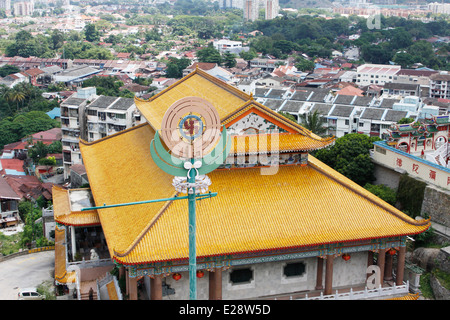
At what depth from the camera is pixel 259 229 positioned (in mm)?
20203

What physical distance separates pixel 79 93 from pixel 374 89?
45.0 metres

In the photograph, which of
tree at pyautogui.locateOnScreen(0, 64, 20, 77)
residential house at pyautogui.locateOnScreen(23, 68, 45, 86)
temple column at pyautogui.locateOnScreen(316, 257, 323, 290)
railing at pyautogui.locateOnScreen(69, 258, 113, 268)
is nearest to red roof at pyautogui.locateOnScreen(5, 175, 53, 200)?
railing at pyautogui.locateOnScreen(69, 258, 113, 268)

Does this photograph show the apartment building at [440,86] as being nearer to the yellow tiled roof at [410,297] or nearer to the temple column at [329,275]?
the yellow tiled roof at [410,297]

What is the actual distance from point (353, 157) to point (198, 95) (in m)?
12.9

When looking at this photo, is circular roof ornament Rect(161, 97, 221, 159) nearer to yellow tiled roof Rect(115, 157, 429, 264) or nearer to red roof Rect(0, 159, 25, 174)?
yellow tiled roof Rect(115, 157, 429, 264)

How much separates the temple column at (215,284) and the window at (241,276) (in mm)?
991

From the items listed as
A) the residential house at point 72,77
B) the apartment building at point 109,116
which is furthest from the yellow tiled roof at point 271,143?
the residential house at point 72,77

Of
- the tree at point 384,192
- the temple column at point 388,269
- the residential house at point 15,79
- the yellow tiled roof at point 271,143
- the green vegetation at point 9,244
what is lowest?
the green vegetation at point 9,244

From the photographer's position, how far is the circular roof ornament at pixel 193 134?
13.8 metres

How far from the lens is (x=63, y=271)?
24969 mm

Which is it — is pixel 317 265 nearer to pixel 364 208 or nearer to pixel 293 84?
pixel 364 208

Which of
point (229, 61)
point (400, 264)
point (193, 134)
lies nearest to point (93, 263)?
point (193, 134)

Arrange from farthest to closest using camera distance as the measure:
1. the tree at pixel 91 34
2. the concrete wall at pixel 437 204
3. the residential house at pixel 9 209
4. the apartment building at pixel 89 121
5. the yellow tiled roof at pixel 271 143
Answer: the tree at pixel 91 34, the apartment building at pixel 89 121, the residential house at pixel 9 209, the concrete wall at pixel 437 204, the yellow tiled roof at pixel 271 143
